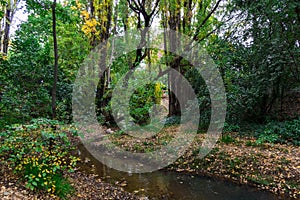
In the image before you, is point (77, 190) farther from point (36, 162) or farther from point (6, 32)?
point (6, 32)

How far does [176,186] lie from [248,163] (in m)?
1.95

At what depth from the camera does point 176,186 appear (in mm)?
4590

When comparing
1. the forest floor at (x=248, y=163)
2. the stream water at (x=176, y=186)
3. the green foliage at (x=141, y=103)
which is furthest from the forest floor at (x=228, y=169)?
the green foliage at (x=141, y=103)

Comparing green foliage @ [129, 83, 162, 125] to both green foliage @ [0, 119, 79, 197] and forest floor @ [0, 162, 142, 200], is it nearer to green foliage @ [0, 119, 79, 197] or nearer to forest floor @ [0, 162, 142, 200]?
forest floor @ [0, 162, 142, 200]

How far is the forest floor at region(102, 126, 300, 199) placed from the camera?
4414mm

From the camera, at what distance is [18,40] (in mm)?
7398

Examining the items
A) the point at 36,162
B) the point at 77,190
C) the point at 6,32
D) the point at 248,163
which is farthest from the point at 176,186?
the point at 6,32

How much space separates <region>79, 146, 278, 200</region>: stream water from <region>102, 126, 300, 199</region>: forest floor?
283mm

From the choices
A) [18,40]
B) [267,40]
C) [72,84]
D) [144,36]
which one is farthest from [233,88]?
[18,40]

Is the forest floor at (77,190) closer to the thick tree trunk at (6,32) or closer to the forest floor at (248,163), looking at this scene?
the forest floor at (248,163)

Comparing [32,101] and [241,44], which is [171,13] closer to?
[241,44]

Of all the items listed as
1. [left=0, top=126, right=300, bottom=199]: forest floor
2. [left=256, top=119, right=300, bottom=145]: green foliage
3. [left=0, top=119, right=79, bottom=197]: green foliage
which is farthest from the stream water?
[left=256, top=119, right=300, bottom=145]: green foliage

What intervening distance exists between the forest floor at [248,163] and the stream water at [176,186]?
283 mm

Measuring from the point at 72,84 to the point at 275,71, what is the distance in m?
7.37
